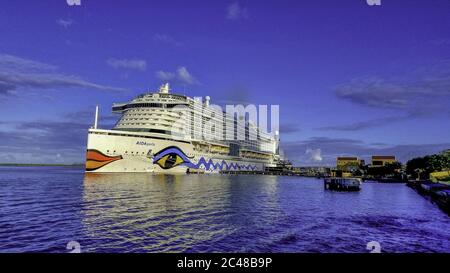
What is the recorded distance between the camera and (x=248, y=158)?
12875 centimetres

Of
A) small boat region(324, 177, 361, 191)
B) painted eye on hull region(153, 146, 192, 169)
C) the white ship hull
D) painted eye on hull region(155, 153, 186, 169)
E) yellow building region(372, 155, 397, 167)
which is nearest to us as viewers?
small boat region(324, 177, 361, 191)

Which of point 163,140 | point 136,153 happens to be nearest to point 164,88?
point 163,140

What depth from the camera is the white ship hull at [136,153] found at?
72.6 metres

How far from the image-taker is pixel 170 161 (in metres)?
84.9

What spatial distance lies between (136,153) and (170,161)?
426 inches

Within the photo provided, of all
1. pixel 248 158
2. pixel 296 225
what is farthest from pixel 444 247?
pixel 248 158

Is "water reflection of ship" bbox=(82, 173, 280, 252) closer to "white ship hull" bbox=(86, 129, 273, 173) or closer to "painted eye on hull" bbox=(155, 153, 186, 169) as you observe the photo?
"white ship hull" bbox=(86, 129, 273, 173)

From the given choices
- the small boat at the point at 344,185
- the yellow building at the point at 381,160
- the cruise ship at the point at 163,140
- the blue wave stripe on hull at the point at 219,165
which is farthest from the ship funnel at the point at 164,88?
the yellow building at the point at 381,160

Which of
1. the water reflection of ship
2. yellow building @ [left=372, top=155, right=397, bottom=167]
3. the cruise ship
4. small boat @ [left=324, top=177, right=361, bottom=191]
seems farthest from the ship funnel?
yellow building @ [left=372, top=155, right=397, bottom=167]

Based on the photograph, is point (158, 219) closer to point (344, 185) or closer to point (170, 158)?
point (344, 185)

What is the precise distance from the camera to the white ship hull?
72562 mm

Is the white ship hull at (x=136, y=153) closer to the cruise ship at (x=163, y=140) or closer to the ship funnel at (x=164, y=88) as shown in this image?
the cruise ship at (x=163, y=140)

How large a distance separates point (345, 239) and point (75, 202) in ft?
81.4
